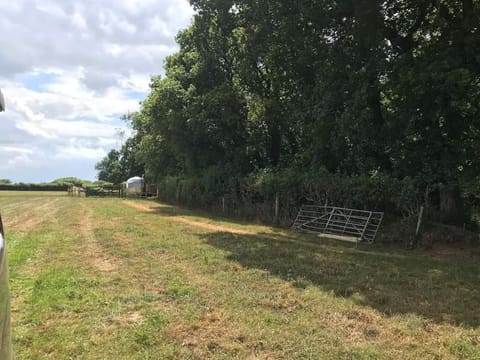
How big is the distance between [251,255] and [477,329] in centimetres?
567

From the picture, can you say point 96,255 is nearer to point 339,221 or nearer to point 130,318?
point 130,318

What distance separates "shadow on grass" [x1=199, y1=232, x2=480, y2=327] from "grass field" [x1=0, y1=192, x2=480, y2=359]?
3 centimetres

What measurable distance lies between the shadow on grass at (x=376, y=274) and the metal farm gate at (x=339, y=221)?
159 cm

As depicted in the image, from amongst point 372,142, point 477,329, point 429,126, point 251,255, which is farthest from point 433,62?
point 477,329

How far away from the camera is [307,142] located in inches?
893

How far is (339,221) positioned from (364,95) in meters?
4.52

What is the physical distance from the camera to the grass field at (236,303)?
4.74 m

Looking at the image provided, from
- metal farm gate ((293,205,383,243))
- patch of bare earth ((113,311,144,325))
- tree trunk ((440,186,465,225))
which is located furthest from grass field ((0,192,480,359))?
tree trunk ((440,186,465,225))

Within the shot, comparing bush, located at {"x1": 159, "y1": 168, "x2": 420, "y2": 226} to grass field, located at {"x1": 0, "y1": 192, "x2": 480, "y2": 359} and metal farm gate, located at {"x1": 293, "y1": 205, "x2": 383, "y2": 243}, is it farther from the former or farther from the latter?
grass field, located at {"x1": 0, "y1": 192, "x2": 480, "y2": 359}

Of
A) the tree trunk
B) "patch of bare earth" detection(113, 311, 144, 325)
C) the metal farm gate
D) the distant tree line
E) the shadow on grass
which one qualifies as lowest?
"patch of bare earth" detection(113, 311, 144, 325)

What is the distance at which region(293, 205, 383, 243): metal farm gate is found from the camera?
15.0m

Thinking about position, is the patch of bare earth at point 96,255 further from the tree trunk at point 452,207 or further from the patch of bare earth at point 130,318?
the tree trunk at point 452,207

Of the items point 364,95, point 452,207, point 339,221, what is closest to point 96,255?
point 339,221

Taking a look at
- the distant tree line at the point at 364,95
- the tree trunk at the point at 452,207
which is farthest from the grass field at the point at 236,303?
the distant tree line at the point at 364,95
